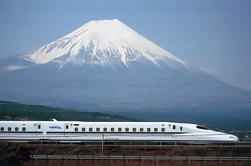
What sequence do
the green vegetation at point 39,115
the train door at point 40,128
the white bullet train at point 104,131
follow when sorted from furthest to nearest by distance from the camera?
the green vegetation at point 39,115, the train door at point 40,128, the white bullet train at point 104,131

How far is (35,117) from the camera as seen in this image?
136250 millimetres

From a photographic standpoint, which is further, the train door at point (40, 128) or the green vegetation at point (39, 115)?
the green vegetation at point (39, 115)

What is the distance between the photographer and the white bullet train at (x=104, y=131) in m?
62.3

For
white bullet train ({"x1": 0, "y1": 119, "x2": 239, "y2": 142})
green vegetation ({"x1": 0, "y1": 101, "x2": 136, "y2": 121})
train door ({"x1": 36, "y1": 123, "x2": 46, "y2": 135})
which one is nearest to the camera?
white bullet train ({"x1": 0, "y1": 119, "x2": 239, "y2": 142})

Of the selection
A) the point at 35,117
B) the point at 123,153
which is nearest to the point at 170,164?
the point at 123,153

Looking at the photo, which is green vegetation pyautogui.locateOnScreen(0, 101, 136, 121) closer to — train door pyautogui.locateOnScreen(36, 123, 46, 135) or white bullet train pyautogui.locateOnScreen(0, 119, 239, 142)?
white bullet train pyautogui.locateOnScreen(0, 119, 239, 142)

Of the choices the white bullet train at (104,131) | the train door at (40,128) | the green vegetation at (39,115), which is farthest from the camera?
the green vegetation at (39,115)

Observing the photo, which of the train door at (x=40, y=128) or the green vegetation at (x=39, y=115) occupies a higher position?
the green vegetation at (x=39, y=115)

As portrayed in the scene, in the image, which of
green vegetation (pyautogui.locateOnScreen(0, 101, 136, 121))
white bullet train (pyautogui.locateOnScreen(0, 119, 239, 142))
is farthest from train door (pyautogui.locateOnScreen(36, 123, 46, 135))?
green vegetation (pyautogui.locateOnScreen(0, 101, 136, 121))

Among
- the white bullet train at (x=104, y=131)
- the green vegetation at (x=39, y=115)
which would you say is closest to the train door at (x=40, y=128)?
the white bullet train at (x=104, y=131)

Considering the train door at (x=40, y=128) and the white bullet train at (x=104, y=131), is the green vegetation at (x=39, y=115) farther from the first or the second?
the train door at (x=40, y=128)

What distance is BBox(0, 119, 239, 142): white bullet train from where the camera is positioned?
6234 centimetres

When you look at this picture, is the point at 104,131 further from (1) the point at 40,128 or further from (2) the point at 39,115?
(2) the point at 39,115

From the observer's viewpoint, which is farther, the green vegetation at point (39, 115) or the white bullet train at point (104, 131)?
the green vegetation at point (39, 115)
